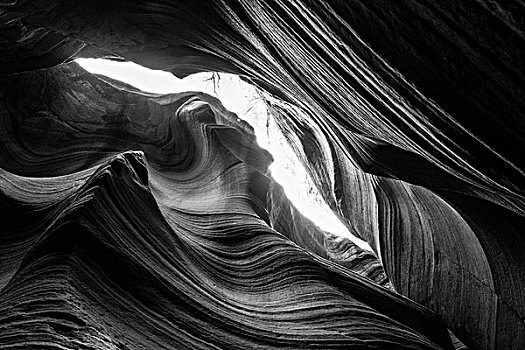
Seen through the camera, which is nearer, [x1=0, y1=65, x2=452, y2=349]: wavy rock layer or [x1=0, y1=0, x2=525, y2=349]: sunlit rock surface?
[x1=0, y1=0, x2=525, y2=349]: sunlit rock surface

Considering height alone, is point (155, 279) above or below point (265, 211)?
below

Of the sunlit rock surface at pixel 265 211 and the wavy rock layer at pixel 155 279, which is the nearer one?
the sunlit rock surface at pixel 265 211

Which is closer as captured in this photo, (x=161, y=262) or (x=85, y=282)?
(x=85, y=282)

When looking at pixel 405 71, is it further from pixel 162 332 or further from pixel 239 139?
pixel 239 139

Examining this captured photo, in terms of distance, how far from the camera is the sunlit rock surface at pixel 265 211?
4.63ft

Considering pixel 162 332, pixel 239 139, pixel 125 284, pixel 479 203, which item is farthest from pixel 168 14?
pixel 239 139

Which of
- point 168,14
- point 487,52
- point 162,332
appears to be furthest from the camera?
point 168,14

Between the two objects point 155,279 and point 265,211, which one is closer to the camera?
point 155,279

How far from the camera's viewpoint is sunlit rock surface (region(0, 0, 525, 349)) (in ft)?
4.63

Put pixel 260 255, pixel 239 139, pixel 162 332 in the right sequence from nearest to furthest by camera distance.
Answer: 1. pixel 162 332
2. pixel 260 255
3. pixel 239 139

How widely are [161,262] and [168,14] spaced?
1262mm

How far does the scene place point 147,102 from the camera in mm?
5516

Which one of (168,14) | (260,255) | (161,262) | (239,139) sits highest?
(239,139)

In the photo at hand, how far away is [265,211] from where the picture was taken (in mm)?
4699
